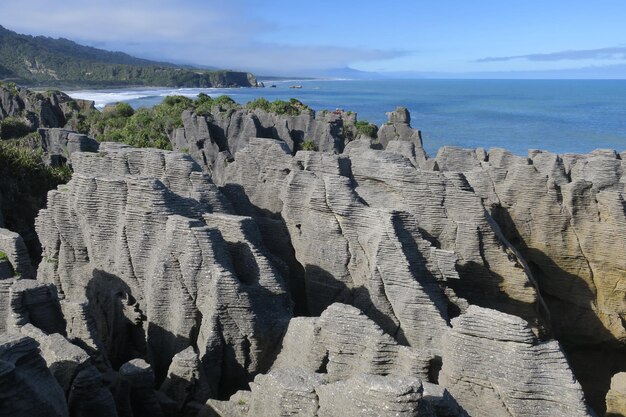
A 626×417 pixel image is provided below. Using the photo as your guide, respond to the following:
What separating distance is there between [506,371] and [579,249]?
9603 millimetres

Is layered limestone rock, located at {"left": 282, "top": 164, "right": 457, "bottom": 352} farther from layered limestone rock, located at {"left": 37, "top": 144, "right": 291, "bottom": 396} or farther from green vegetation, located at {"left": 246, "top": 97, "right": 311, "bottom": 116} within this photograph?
green vegetation, located at {"left": 246, "top": 97, "right": 311, "bottom": 116}

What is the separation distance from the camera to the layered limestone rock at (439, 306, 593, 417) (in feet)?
33.1

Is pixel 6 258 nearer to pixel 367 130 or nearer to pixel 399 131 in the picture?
pixel 399 131

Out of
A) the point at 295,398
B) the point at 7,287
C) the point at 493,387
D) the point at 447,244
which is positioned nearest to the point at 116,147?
the point at 7,287

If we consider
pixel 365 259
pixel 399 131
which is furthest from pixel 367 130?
pixel 365 259

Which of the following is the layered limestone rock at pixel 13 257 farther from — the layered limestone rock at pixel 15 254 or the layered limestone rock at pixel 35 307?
the layered limestone rock at pixel 35 307

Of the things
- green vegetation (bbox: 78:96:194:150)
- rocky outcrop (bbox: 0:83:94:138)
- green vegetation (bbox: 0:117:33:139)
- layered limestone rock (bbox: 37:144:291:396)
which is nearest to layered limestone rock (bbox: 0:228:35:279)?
layered limestone rock (bbox: 37:144:291:396)

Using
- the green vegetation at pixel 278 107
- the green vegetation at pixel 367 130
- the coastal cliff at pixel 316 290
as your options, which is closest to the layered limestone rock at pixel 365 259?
A: the coastal cliff at pixel 316 290

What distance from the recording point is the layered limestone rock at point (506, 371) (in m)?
10.1

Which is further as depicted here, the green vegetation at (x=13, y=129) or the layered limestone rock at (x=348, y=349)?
the green vegetation at (x=13, y=129)

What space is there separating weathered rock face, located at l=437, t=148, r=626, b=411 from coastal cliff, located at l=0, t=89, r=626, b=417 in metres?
0.06

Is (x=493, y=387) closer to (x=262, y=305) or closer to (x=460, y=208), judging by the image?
(x=262, y=305)

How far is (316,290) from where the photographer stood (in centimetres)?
1555

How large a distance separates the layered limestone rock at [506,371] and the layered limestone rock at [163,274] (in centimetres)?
419
